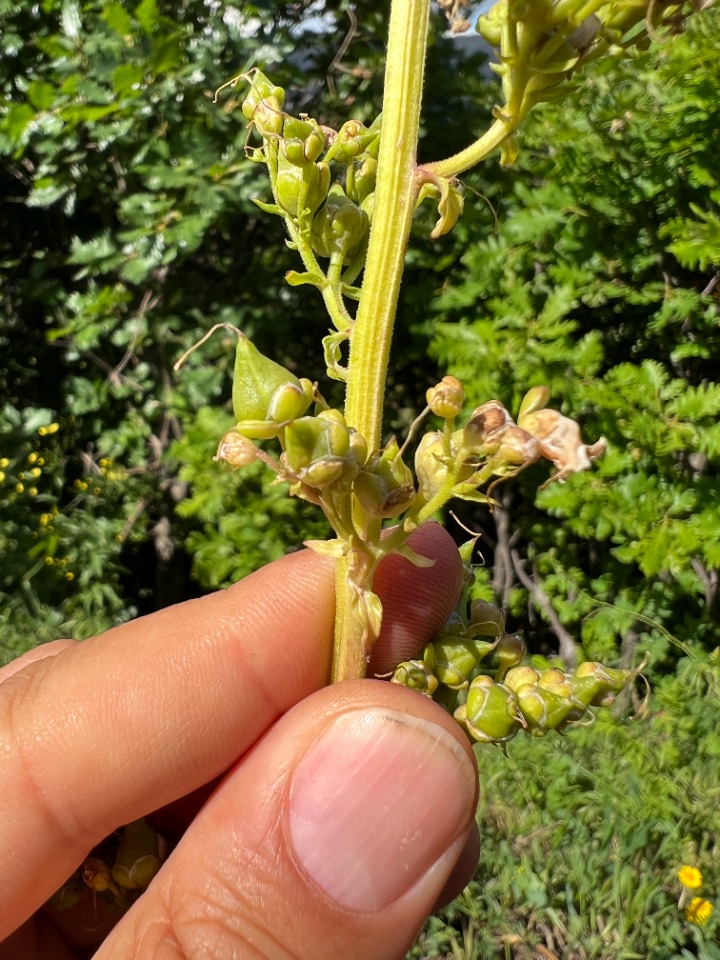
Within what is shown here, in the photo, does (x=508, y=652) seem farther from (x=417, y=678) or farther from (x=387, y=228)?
(x=387, y=228)

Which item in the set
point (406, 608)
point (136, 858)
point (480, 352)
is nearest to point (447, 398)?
point (406, 608)

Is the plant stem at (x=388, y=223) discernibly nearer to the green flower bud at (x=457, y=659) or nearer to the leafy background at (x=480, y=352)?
the green flower bud at (x=457, y=659)

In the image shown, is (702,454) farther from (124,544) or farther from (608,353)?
(124,544)

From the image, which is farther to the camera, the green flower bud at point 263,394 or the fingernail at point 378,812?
the fingernail at point 378,812

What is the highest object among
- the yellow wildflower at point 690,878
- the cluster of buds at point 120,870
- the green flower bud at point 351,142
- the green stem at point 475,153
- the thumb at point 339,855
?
the green flower bud at point 351,142

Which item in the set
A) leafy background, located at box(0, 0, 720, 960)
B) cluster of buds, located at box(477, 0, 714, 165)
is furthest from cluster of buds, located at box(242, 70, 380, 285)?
leafy background, located at box(0, 0, 720, 960)

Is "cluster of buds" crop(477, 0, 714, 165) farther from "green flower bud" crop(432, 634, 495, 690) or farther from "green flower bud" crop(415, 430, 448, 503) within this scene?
A: "green flower bud" crop(432, 634, 495, 690)

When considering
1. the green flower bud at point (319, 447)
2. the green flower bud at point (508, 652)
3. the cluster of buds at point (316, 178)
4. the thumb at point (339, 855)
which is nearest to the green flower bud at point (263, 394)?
the green flower bud at point (319, 447)
